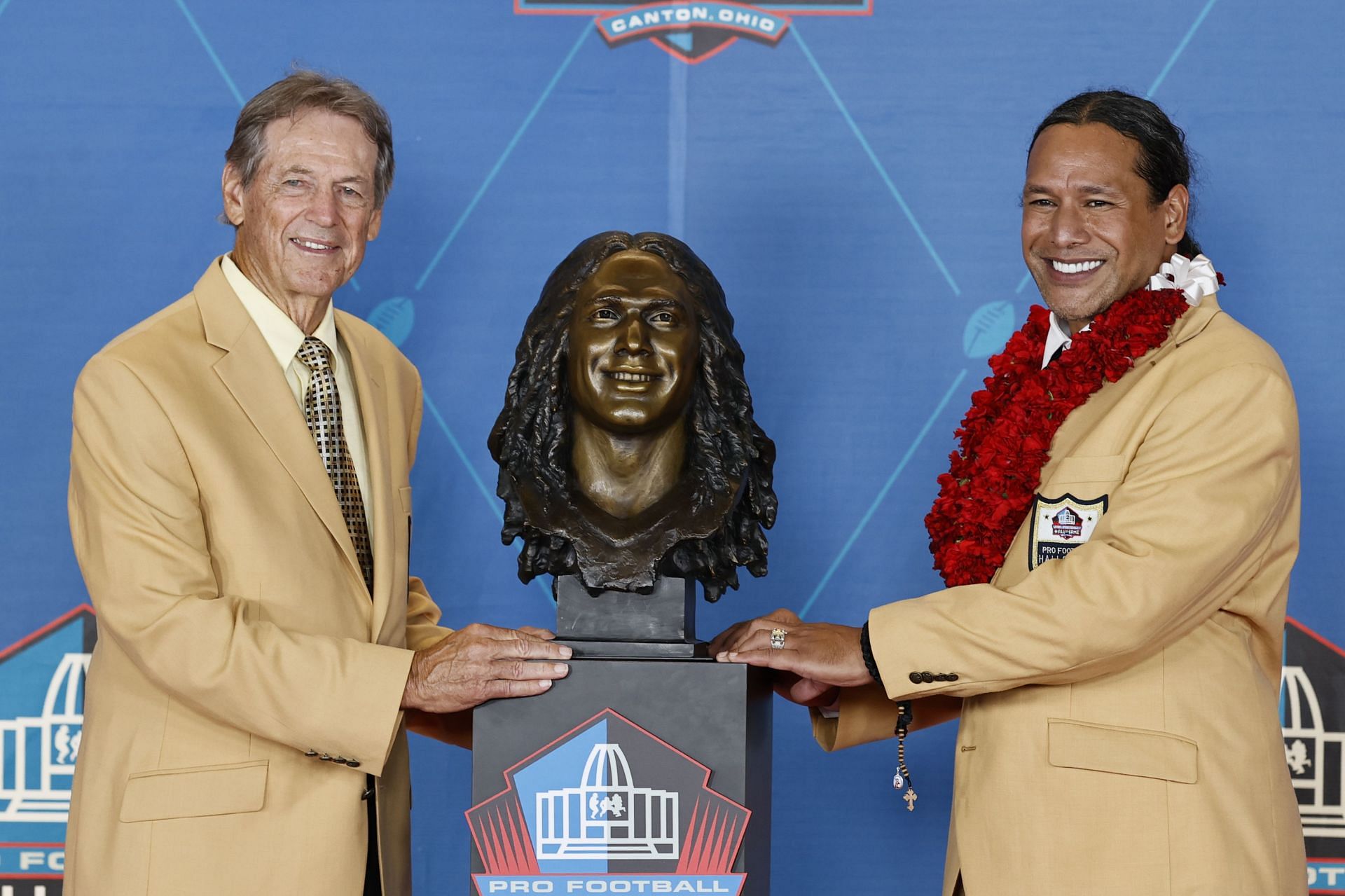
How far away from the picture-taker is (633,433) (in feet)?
8.85

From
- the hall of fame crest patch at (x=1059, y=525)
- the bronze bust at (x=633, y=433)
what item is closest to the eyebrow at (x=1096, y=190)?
the hall of fame crest patch at (x=1059, y=525)

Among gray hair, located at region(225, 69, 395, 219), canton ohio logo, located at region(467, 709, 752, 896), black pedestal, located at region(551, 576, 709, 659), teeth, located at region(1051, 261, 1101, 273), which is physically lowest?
canton ohio logo, located at region(467, 709, 752, 896)

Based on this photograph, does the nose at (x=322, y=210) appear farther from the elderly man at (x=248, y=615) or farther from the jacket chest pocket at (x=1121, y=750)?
the jacket chest pocket at (x=1121, y=750)

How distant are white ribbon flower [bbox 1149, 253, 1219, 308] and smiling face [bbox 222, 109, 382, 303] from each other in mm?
1483

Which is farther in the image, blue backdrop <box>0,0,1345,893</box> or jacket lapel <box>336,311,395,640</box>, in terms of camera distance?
blue backdrop <box>0,0,1345,893</box>

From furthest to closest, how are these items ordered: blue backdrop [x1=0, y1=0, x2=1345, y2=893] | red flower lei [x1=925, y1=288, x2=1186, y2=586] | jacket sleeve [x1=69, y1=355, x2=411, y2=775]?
1. blue backdrop [x1=0, y1=0, x2=1345, y2=893]
2. red flower lei [x1=925, y1=288, x2=1186, y2=586]
3. jacket sleeve [x1=69, y1=355, x2=411, y2=775]

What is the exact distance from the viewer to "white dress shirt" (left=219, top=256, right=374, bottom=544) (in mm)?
2723

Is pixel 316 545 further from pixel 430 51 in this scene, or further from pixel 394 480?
pixel 430 51

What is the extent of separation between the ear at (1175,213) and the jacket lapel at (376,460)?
1.49m

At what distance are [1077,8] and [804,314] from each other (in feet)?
3.55

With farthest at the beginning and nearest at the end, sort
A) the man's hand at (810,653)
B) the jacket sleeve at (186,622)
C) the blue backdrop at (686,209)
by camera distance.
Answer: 1. the blue backdrop at (686,209)
2. the man's hand at (810,653)
3. the jacket sleeve at (186,622)

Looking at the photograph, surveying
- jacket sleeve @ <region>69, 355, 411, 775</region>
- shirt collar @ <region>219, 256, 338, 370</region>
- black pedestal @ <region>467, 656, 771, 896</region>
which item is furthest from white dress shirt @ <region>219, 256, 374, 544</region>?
black pedestal @ <region>467, 656, 771, 896</region>

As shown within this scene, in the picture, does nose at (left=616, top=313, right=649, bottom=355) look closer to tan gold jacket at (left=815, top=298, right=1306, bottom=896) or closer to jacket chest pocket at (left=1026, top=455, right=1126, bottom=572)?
tan gold jacket at (left=815, top=298, right=1306, bottom=896)

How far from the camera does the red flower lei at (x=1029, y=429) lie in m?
2.67
